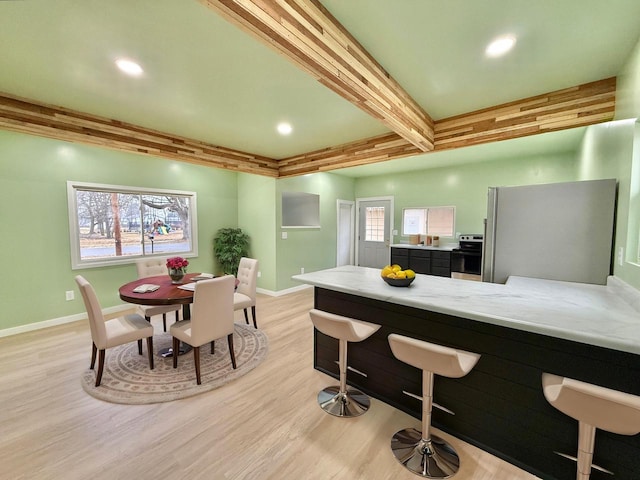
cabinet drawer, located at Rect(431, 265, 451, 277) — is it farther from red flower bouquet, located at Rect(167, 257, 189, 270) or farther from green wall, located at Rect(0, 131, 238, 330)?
green wall, located at Rect(0, 131, 238, 330)

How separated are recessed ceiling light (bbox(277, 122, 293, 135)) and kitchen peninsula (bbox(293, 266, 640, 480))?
1.98 m

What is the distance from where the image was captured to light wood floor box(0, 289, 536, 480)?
1562 mm

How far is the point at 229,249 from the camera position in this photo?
5211mm

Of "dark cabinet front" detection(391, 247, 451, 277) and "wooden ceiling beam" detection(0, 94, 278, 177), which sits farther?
"dark cabinet front" detection(391, 247, 451, 277)

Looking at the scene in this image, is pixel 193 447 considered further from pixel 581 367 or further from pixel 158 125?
pixel 158 125

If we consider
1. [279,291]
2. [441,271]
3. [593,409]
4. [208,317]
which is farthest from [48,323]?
[441,271]

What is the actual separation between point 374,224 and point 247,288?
4.14 meters

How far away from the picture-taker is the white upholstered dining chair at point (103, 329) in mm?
2232

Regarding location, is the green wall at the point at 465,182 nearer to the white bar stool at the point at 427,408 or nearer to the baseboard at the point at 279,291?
the baseboard at the point at 279,291

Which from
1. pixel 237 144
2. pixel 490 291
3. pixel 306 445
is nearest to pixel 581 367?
pixel 490 291

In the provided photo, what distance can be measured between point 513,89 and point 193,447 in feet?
12.4

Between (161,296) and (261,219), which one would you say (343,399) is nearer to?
(161,296)

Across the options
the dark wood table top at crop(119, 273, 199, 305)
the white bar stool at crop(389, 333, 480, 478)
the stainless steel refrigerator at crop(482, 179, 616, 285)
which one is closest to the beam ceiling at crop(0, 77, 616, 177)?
the stainless steel refrigerator at crop(482, 179, 616, 285)

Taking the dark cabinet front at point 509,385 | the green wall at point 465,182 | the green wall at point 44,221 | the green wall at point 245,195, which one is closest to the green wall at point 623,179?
the green wall at point 245,195
